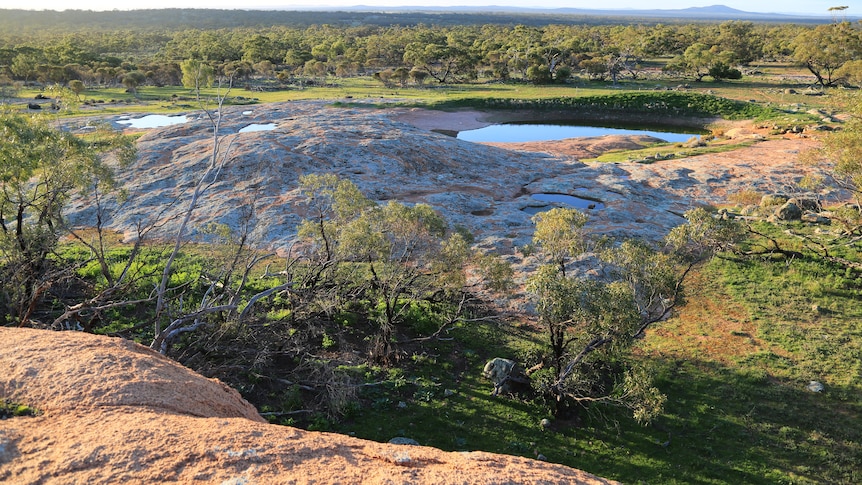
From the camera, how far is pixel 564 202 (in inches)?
1415

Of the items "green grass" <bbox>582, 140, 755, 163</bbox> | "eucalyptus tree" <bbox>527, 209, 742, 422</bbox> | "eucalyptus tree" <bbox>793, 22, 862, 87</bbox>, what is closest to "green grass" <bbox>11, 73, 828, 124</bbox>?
"eucalyptus tree" <bbox>793, 22, 862, 87</bbox>

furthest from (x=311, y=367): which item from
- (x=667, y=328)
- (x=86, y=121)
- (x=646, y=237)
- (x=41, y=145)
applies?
(x=86, y=121)

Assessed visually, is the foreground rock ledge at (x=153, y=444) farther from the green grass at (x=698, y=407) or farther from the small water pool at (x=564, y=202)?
the small water pool at (x=564, y=202)

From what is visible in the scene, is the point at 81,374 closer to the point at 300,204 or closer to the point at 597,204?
the point at 300,204

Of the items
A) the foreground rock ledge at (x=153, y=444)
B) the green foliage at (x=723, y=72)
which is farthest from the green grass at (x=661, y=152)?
the green foliage at (x=723, y=72)

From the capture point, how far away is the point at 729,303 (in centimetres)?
2392

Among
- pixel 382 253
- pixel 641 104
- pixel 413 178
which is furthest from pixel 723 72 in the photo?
pixel 382 253

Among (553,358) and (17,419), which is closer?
(17,419)

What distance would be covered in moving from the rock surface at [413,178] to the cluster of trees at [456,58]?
4214 centimetres

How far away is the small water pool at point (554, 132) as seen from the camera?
2426 inches

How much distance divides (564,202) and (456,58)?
65.5 m

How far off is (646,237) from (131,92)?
2937 inches

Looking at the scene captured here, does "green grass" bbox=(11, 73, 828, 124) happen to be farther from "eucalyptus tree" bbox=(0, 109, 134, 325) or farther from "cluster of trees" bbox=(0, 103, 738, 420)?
"cluster of trees" bbox=(0, 103, 738, 420)

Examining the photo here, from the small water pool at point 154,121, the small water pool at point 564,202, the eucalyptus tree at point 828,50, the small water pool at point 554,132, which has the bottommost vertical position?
the small water pool at point 564,202
